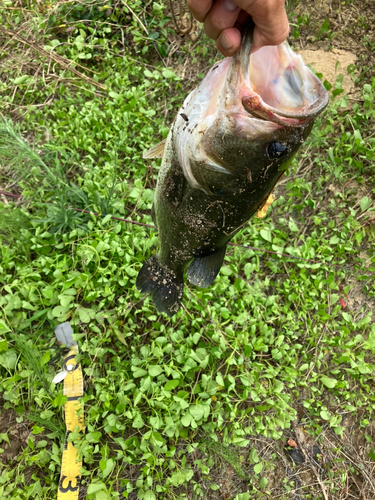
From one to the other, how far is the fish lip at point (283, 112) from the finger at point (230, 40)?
18 cm

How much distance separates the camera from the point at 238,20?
3.63 ft

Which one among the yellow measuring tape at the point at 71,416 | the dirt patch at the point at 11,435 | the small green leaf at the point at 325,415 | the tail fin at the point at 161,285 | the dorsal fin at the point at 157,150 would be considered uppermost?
the dorsal fin at the point at 157,150

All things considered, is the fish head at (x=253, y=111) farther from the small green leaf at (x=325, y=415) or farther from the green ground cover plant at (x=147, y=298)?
the small green leaf at (x=325, y=415)

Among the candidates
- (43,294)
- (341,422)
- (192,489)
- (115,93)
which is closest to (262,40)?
(43,294)

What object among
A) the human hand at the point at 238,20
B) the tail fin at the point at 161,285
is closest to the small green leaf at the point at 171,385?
the tail fin at the point at 161,285

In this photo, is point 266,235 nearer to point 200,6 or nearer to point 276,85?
point 276,85

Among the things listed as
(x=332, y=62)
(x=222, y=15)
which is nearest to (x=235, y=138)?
(x=222, y=15)

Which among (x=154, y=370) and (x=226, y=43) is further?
(x=154, y=370)

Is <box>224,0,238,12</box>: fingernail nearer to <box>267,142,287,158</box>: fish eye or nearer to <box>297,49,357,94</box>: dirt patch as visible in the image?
<box>267,142,287,158</box>: fish eye

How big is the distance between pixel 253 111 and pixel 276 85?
155 mm

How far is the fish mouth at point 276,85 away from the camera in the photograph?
3.30ft

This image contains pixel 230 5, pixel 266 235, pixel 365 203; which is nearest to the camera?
pixel 230 5

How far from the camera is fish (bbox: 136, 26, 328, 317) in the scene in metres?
1.04

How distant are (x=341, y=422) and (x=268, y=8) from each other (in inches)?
126
